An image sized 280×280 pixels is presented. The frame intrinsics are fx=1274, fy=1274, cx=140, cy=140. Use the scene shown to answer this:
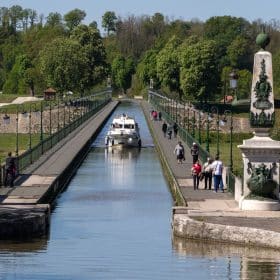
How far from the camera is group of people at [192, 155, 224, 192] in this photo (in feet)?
145

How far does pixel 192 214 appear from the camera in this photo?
3622 cm

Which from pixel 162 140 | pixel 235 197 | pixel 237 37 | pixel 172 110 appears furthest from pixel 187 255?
pixel 237 37

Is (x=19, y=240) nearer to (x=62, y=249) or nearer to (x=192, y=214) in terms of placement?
(x=62, y=249)

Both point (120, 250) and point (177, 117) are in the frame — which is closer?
point (120, 250)

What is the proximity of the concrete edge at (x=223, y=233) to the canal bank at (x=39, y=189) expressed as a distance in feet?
13.2

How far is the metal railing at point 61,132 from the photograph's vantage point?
54.0 m

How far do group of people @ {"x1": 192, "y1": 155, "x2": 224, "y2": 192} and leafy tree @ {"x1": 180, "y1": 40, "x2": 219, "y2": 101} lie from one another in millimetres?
92308

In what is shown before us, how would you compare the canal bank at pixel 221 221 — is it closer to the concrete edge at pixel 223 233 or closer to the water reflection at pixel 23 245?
the concrete edge at pixel 223 233

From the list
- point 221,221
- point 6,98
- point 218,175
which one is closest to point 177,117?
point 6,98

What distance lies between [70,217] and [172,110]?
276ft

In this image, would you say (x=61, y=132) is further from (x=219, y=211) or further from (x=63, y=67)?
(x=63, y=67)

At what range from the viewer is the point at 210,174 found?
→ 45688 millimetres

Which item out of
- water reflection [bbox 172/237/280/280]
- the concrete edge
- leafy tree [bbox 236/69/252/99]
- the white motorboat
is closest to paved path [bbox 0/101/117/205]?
the white motorboat

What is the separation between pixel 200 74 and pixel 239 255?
354ft
